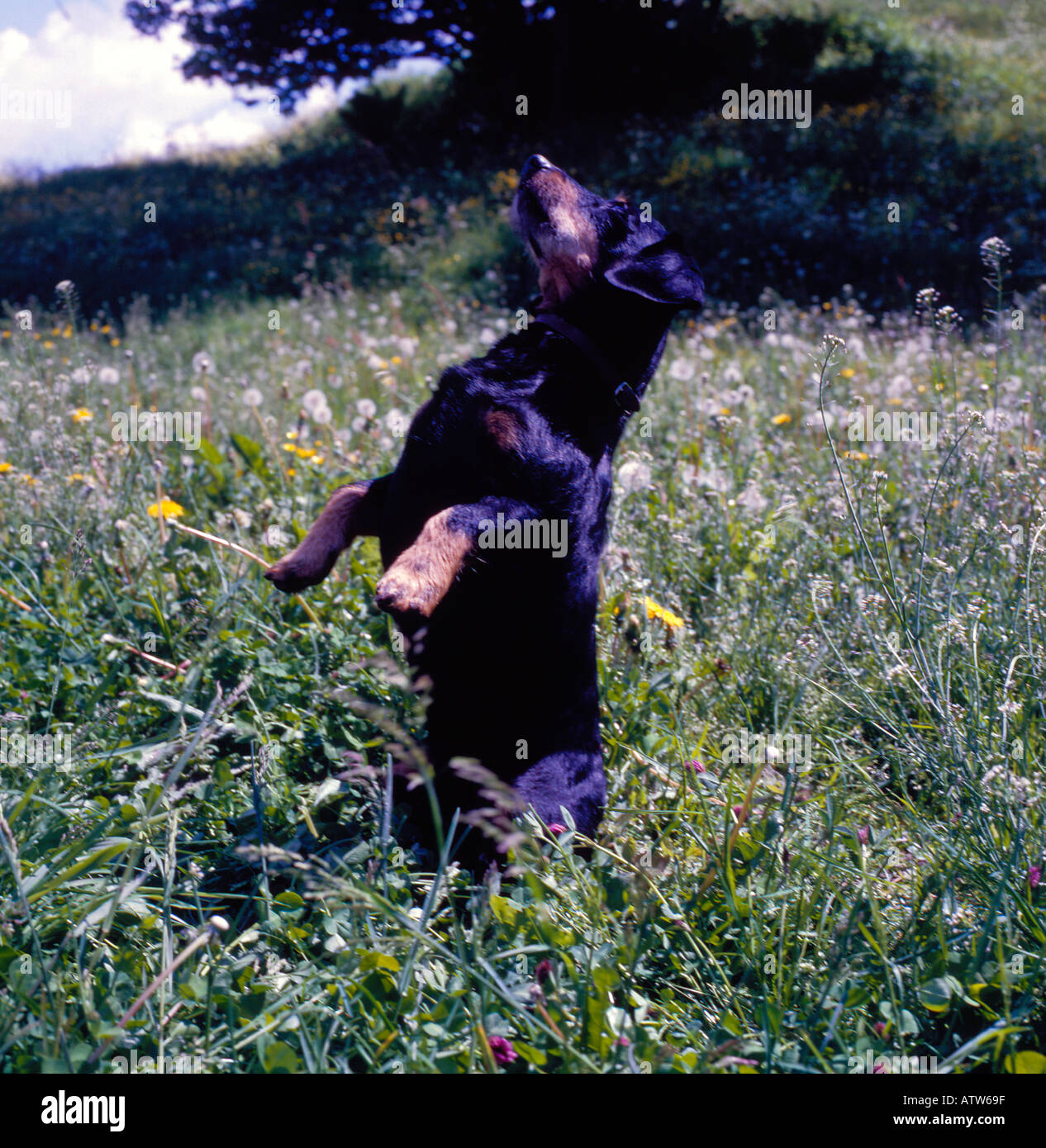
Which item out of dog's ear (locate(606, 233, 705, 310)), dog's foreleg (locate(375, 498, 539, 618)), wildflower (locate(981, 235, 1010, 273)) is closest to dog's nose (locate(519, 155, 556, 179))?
dog's ear (locate(606, 233, 705, 310))

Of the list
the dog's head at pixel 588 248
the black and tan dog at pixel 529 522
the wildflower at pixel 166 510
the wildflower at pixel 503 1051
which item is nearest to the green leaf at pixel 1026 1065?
the wildflower at pixel 503 1051

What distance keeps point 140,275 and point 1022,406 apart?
1425 centimetres

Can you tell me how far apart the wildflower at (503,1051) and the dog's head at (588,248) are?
73.6 inches

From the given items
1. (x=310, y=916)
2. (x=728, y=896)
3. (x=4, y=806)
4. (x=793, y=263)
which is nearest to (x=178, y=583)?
(x=4, y=806)

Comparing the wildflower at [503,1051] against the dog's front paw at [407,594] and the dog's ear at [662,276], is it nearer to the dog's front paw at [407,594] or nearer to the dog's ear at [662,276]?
the dog's front paw at [407,594]

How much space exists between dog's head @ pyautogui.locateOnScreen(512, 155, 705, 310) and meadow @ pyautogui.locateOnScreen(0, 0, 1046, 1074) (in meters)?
0.53

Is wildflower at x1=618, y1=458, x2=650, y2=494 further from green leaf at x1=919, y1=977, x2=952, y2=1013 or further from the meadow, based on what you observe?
green leaf at x1=919, y1=977, x2=952, y2=1013

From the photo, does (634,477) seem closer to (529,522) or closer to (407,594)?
(529,522)

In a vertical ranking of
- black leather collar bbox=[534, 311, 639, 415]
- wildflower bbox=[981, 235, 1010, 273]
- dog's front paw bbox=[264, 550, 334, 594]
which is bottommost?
dog's front paw bbox=[264, 550, 334, 594]

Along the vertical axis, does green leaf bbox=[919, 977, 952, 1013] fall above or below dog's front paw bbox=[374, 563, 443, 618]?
below

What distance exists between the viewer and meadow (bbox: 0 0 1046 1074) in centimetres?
164
